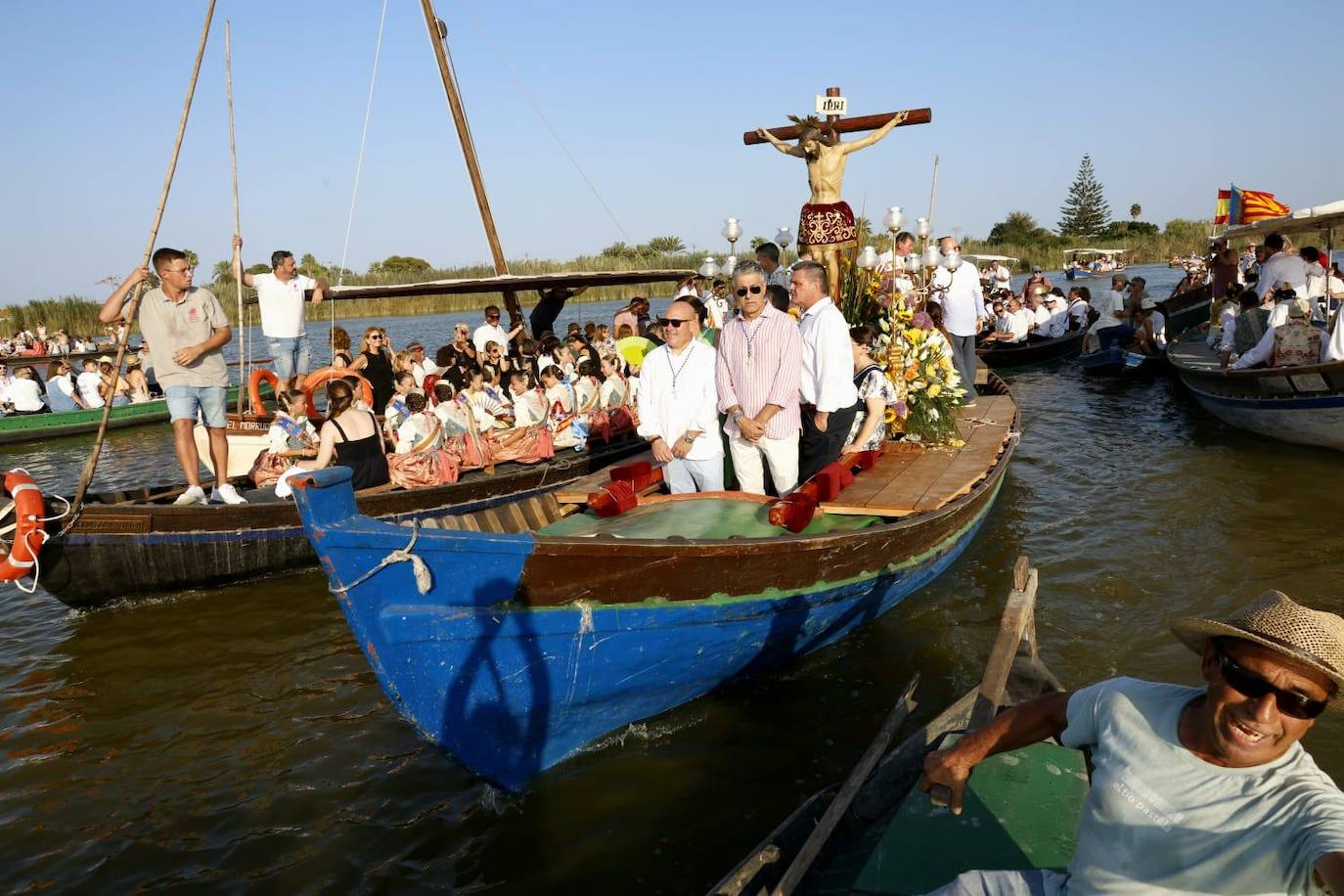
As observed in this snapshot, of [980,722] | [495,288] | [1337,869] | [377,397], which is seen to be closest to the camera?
[1337,869]

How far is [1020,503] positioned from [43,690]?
980 cm

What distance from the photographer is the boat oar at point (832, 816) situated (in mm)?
2936

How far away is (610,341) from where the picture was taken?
13859 mm

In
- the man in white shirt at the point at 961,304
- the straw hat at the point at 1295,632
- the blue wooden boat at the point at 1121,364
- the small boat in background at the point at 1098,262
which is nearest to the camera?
the straw hat at the point at 1295,632

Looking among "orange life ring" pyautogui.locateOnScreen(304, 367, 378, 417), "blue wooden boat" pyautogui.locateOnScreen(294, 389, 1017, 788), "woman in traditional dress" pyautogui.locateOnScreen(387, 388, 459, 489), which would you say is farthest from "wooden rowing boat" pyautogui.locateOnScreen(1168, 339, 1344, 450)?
"orange life ring" pyautogui.locateOnScreen(304, 367, 378, 417)

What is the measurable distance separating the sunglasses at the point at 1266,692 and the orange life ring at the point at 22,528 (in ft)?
26.7

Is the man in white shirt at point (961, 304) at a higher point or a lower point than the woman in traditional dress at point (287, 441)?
higher

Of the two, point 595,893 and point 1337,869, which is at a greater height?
point 1337,869

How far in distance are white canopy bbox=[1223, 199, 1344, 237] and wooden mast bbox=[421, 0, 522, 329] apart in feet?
36.3

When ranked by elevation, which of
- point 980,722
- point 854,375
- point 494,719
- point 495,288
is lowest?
point 494,719

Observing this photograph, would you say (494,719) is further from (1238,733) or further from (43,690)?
(43,690)

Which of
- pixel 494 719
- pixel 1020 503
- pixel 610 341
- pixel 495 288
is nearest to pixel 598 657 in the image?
pixel 494 719

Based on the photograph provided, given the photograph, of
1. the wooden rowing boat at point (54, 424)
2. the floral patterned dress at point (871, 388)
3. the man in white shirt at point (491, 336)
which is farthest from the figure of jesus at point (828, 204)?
the wooden rowing boat at point (54, 424)

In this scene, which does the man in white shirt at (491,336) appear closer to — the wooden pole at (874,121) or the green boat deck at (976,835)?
the wooden pole at (874,121)
